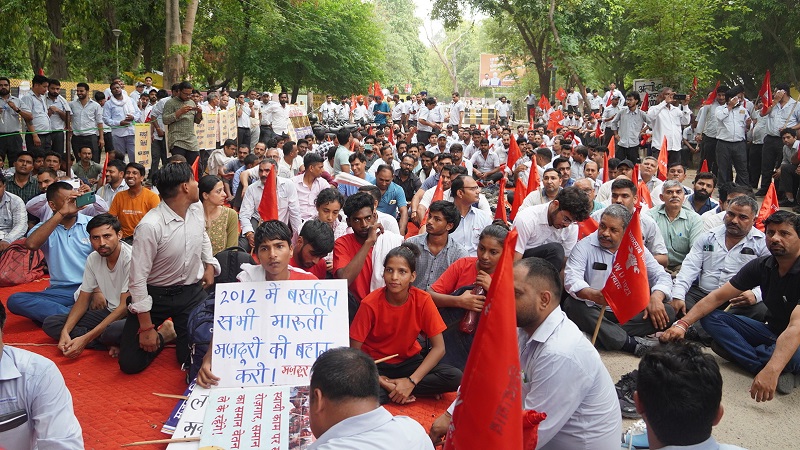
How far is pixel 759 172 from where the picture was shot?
42.6 feet

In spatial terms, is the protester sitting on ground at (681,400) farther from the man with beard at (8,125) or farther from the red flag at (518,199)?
the man with beard at (8,125)

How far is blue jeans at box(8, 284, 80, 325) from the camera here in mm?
5406

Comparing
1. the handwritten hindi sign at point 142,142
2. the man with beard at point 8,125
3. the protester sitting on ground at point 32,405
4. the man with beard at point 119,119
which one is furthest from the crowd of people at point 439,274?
the man with beard at point 119,119

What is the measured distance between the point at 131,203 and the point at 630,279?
4710 mm

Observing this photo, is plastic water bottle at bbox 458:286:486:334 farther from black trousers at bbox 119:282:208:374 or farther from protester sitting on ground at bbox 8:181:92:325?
protester sitting on ground at bbox 8:181:92:325

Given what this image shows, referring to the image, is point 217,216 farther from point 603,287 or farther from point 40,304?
point 603,287

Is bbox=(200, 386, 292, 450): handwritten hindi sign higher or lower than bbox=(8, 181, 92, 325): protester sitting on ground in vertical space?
lower

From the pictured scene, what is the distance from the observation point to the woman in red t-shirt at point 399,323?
13.2 feet

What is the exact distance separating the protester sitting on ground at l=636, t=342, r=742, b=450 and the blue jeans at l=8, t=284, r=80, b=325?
4779 mm

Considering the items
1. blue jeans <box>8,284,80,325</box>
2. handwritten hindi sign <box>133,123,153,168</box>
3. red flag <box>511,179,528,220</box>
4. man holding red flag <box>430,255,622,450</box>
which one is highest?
handwritten hindi sign <box>133,123,153,168</box>

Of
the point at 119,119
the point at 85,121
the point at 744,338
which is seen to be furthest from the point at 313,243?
the point at 119,119

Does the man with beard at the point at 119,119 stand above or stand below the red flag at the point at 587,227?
above

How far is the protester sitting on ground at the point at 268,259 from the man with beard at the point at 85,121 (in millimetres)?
8975

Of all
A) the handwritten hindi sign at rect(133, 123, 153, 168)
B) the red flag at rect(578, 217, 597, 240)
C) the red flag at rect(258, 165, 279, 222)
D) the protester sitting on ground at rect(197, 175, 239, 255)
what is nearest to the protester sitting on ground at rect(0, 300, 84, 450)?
the protester sitting on ground at rect(197, 175, 239, 255)
